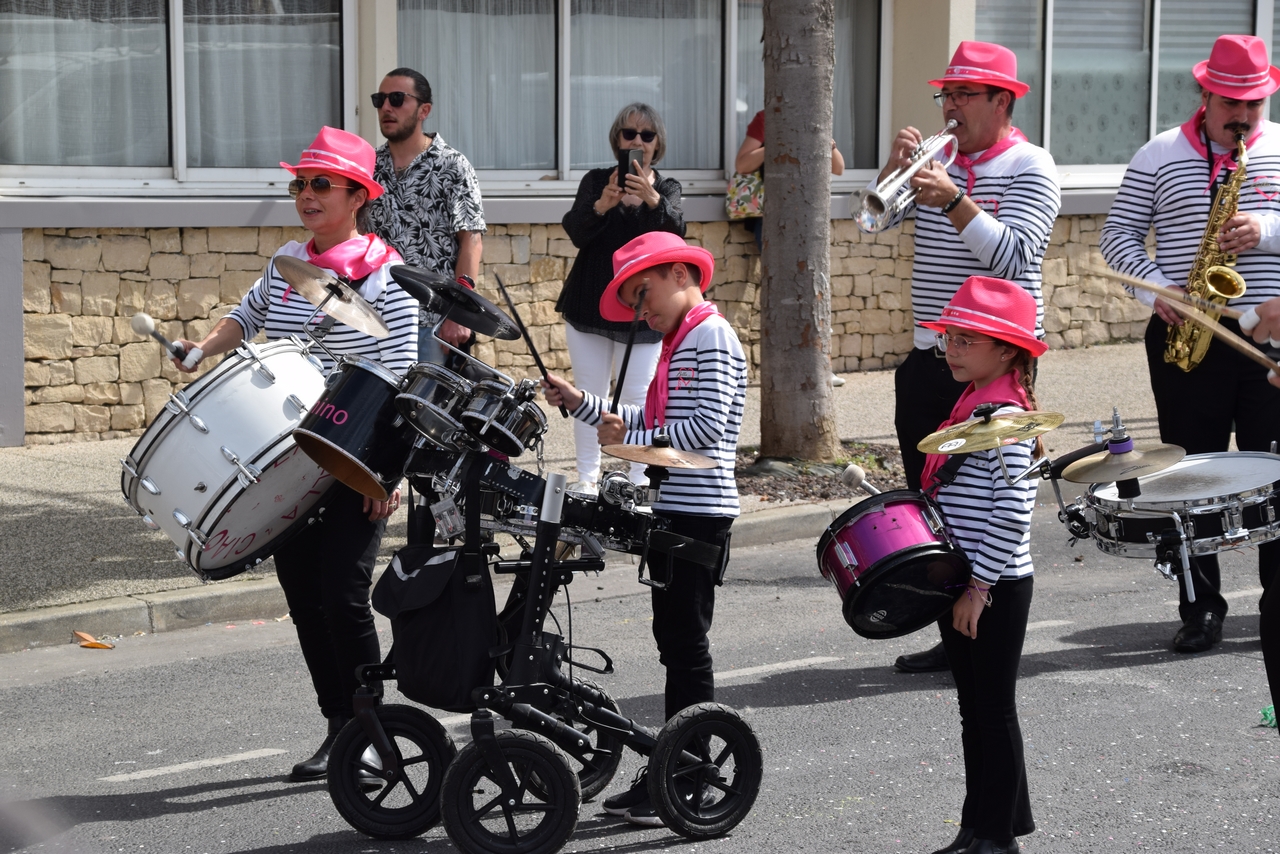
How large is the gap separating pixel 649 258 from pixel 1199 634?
9.97 feet

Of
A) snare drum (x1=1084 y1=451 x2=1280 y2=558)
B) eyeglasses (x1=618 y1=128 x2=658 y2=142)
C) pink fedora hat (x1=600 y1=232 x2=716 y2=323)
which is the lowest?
snare drum (x1=1084 y1=451 x2=1280 y2=558)

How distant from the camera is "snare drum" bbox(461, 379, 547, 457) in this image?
13.1ft

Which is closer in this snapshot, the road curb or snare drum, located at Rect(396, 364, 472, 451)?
snare drum, located at Rect(396, 364, 472, 451)

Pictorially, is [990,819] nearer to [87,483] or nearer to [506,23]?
[87,483]

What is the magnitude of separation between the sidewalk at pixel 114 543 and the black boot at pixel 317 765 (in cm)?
190

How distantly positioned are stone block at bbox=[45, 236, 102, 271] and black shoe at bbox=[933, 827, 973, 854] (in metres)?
7.00

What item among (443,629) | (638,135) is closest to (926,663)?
(443,629)

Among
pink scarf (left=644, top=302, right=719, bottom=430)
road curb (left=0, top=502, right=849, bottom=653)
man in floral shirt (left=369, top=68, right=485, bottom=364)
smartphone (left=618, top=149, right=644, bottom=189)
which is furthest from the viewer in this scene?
smartphone (left=618, top=149, right=644, bottom=189)

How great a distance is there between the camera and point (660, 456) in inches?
154

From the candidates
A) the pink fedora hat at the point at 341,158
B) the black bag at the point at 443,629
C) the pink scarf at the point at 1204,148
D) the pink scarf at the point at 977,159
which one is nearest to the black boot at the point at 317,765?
the black bag at the point at 443,629

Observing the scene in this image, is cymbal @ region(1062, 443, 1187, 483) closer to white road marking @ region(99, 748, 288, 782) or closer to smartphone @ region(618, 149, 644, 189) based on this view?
white road marking @ region(99, 748, 288, 782)

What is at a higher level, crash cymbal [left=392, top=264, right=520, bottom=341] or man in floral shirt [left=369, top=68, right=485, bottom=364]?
man in floral shirt [left=369, top=68, right=485, bottom=364]

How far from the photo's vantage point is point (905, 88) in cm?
1288

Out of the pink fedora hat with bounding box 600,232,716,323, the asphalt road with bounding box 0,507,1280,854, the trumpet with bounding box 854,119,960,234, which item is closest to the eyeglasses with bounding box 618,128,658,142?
the asphalt road with bounding box 0,507,1280,854
